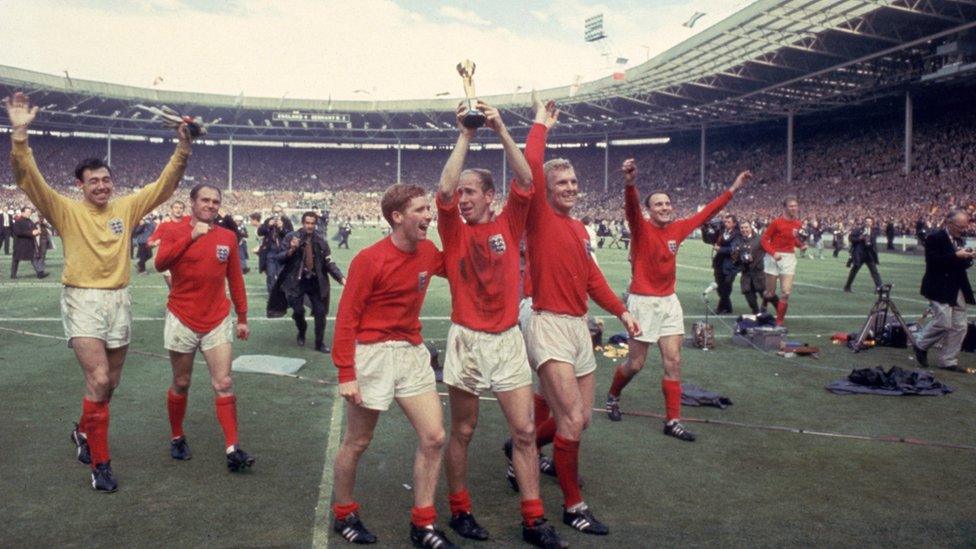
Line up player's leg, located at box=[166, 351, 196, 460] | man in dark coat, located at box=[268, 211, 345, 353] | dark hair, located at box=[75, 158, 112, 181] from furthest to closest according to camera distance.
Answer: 1. man in dark coat, located at box=[268, 211, 345, 353]
2. player's leg, located at box=[166, 351, 196, 460]
3. dark hair, located at box=[75, 158, 112, 181]

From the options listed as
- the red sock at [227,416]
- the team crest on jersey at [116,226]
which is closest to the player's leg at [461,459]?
the red sock at [227,416]

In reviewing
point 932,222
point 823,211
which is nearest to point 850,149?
point 823,211

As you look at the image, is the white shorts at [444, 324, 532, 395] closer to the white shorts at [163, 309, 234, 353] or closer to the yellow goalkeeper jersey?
the white shorts at [163, 309, 234, 353]

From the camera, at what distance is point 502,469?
18.1ft

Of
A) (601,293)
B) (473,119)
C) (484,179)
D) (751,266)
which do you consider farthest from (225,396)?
(751,266)

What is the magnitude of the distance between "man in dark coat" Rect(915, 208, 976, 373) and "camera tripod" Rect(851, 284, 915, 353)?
67 cm

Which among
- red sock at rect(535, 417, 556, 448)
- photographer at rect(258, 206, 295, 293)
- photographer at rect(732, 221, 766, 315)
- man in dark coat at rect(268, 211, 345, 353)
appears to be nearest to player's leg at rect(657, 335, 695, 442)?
red sock at rect(535, 417, 556, 448)

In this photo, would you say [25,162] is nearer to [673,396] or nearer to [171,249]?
[171,249]

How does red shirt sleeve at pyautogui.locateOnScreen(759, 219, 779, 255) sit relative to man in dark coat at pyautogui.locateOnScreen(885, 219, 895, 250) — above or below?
below

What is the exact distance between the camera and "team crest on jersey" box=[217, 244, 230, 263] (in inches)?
218

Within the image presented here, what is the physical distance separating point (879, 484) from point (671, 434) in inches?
66.2

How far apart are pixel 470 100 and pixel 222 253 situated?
2.62m

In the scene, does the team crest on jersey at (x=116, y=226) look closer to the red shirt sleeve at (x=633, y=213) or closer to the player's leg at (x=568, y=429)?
the player's leg at (x=568, y=429)

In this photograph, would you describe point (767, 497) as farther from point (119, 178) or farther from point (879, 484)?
point (119, 178)
